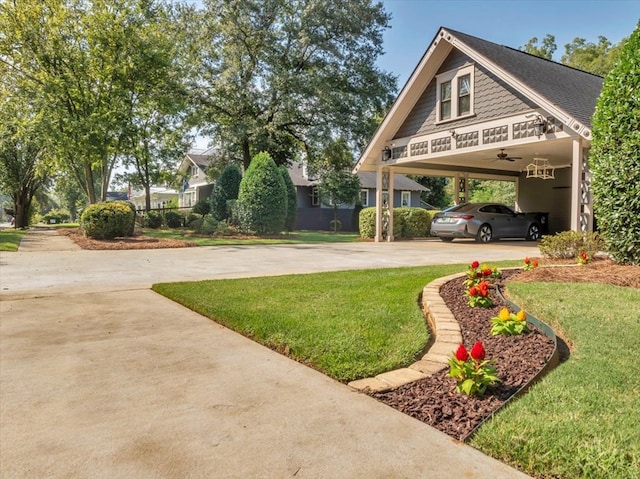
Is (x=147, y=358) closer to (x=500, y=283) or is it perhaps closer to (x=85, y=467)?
(x=85, y=467)

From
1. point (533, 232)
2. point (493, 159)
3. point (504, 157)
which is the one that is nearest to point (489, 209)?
point (493, 159)

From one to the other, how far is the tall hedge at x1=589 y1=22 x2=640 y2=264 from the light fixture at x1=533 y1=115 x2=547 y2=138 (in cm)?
451

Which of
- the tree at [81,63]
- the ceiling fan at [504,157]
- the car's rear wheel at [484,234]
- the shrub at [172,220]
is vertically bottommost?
the car's rear wheel at [484,234]

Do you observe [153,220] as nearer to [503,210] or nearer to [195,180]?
[195,180]

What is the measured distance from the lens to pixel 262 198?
59.7 ft

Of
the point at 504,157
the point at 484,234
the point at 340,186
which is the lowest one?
the point at 484,234

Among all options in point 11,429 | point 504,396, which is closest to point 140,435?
point 11,429

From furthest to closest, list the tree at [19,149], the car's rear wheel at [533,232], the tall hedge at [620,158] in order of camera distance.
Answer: the tree at [19,149]
the car's rear wheel at [533,232]
the tall hedge at [620,158]

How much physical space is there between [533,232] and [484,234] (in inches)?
124

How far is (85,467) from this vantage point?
192cm

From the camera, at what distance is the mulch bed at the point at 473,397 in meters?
2.34

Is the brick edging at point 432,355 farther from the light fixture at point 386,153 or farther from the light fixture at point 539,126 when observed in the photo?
the light fixture at point 386,153

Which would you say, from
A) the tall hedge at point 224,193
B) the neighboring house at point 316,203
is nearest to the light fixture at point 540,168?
the neighboring house at point 316,203

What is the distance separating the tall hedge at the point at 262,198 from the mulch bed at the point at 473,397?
49.2 ft
